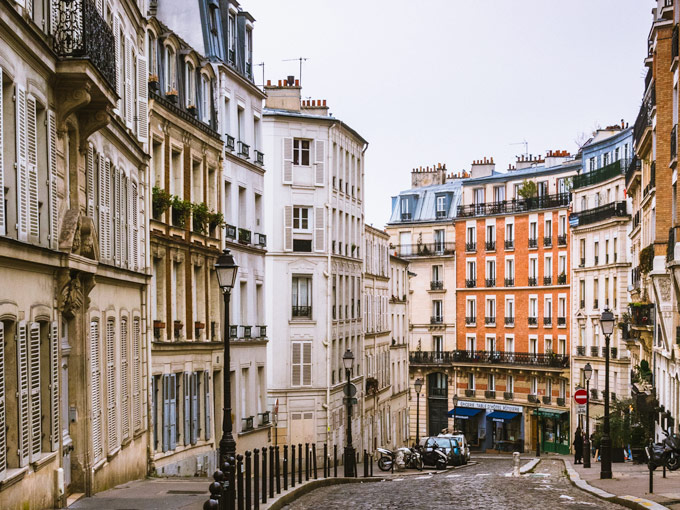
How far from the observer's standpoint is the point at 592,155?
73312 millimetres

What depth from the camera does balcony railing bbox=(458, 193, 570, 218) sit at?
79.0 metres

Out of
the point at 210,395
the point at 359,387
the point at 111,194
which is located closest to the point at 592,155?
the point at 359,387

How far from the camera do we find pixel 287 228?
51.2 metres

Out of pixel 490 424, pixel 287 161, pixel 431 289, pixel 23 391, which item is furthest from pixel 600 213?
pixel 23 391

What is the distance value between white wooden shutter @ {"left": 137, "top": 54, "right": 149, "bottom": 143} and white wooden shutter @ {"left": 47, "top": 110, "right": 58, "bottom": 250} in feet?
30.5

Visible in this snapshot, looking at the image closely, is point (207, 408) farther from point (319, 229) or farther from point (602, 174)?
point (602, 174)

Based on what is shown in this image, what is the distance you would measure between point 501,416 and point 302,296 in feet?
108

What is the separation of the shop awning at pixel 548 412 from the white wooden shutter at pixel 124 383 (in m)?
55.9

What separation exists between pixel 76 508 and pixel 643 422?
94.6 ft

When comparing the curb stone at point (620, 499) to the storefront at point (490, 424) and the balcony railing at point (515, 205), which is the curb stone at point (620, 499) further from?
the storefront at point (490, 424)

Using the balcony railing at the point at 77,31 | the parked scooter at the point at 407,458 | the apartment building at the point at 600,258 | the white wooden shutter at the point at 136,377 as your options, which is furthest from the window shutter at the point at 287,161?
the balcony railing at the point at 77,31

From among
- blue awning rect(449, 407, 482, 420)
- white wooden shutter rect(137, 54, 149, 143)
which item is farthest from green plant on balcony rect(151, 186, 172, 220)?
blue awning rect(449, 407, 482, 420)

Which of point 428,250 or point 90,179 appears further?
point 428,250

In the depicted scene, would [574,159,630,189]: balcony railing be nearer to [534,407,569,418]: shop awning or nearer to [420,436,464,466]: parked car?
[534,407,569,418]: shop awning
